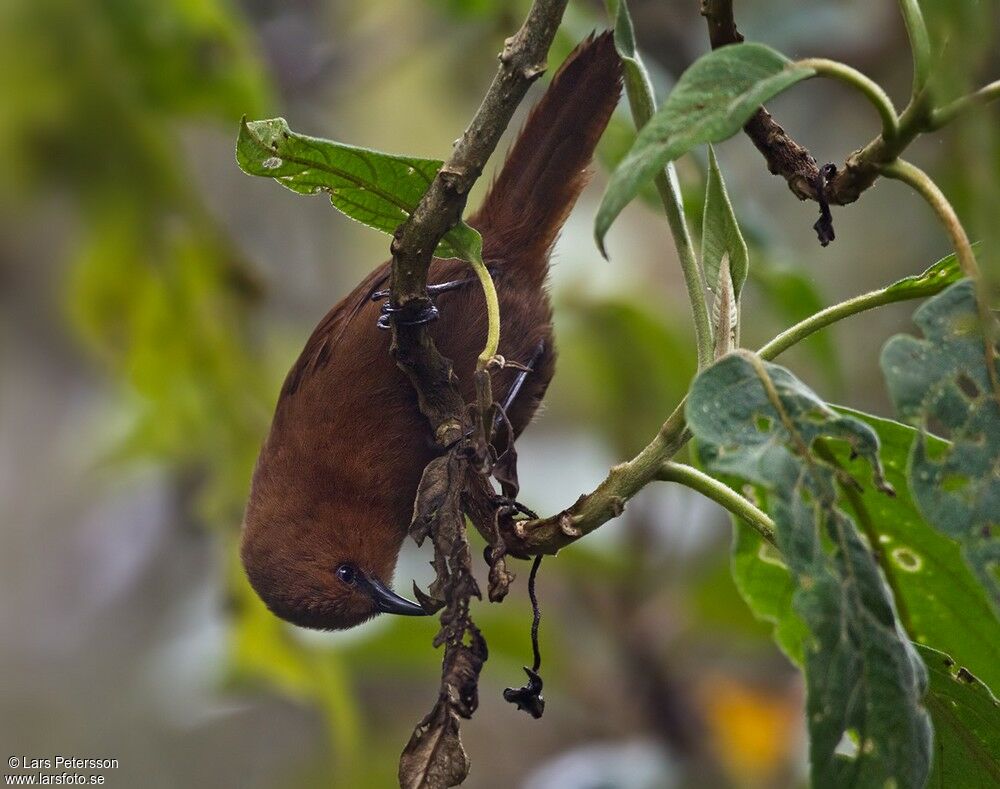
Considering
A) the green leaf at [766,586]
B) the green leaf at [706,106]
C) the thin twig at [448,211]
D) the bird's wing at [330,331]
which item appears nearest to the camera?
the green leaf at [706,106]

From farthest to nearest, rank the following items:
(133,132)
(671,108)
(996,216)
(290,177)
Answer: (133,132) → (290,177) → (671,108) → (996,216)

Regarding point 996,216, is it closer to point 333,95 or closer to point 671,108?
point 671,108

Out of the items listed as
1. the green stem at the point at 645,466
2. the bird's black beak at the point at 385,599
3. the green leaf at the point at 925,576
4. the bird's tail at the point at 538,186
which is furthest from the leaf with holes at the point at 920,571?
the bird's tail at the point at 538,186

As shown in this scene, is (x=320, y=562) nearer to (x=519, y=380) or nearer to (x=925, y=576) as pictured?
(x=519, y=380)

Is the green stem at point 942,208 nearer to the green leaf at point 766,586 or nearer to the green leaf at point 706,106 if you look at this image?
the green leaf at point 706,106

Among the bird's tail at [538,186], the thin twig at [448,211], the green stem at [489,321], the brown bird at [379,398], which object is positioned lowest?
the green stem at [489,321]

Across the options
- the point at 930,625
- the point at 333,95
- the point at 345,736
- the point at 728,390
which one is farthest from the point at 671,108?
the point at 333,95

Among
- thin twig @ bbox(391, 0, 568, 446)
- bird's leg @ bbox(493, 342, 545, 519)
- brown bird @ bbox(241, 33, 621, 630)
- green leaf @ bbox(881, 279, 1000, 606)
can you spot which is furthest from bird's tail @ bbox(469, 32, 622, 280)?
green leaf @ bbox(881, 279, 1000, 606)
